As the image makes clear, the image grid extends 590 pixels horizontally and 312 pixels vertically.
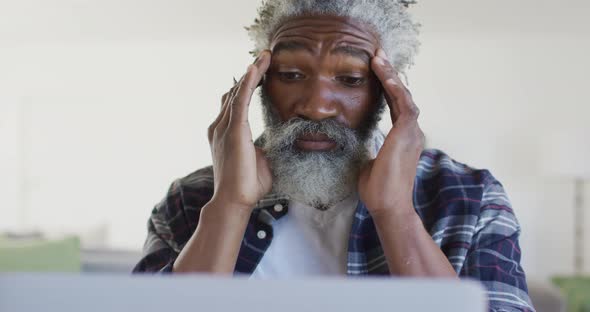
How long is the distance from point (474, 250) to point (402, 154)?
8.6 inches

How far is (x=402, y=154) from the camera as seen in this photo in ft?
3.11

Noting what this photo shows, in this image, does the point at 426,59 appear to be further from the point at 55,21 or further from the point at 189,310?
the point at 189,310

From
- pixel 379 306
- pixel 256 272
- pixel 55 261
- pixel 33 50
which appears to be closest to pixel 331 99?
pixel 256 272

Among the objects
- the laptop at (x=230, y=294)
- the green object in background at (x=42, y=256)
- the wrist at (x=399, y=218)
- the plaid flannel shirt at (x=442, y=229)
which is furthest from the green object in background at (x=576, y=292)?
the laptop at (x=230, y=294)

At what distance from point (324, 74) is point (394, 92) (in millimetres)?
123

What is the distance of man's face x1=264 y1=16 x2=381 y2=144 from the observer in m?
1.00

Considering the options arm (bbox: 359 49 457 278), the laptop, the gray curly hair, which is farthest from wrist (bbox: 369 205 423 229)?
the laptop

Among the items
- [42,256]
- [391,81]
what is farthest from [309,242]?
[42,256]

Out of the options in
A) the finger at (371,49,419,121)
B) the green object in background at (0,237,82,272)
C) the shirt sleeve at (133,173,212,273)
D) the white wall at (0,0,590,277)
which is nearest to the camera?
the finger at (371,49,419,121)

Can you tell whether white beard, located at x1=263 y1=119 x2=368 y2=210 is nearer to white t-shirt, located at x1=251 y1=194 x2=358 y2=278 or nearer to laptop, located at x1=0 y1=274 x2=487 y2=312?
white t-shirt, located at x1=251 y1=194 x2=358 y2=278

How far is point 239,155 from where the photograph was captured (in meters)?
0.96

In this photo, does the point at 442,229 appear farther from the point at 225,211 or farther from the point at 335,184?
the point at 225,211

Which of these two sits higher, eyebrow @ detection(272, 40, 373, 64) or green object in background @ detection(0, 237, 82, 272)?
eyebrow @ detection(272, 40, 373, 64)

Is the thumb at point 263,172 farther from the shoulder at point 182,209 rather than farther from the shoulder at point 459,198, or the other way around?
the shoulder at point 459,198
